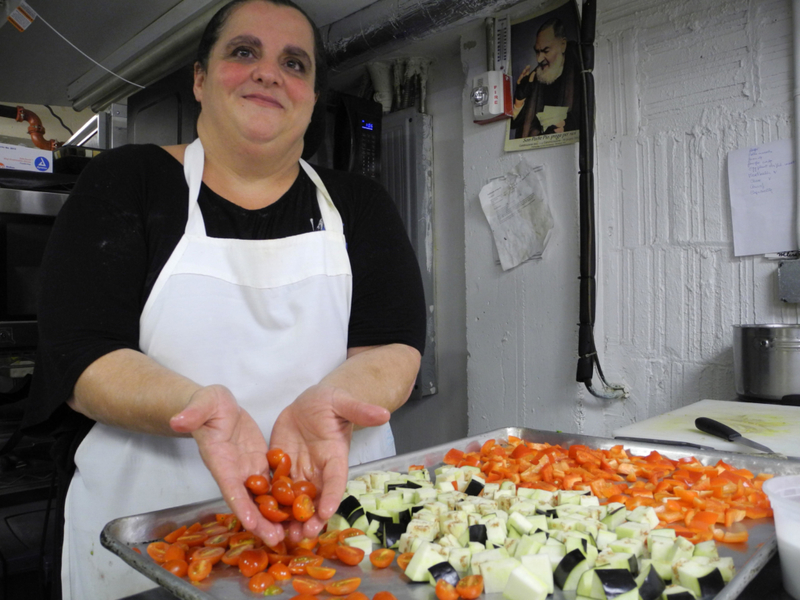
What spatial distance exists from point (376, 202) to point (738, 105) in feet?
5.15

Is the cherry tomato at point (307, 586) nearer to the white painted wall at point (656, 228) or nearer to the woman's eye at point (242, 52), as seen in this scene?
the woman's eye at point (242, 52)

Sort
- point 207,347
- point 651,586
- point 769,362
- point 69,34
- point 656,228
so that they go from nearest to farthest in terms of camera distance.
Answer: point 651,586, point 207,347, point 769,362, point 656,228, point 69,34

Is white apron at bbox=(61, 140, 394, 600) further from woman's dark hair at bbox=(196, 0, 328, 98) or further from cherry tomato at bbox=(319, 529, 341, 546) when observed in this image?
cherry tomato at bbox=(319, 529, 341, 546)

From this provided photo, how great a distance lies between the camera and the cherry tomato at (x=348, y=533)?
869 millimetres

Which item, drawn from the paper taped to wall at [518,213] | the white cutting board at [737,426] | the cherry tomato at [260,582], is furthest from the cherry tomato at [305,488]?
the paper taped to wall at [518,213]

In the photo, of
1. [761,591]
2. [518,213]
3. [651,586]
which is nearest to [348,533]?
[651,586]

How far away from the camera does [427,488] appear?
3.42ft

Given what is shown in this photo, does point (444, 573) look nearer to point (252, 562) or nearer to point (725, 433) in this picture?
point (252, 562)

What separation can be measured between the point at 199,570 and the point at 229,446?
175 mm

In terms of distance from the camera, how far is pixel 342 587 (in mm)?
728

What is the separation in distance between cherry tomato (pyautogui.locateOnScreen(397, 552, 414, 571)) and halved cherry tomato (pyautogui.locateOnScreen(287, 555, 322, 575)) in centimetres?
11

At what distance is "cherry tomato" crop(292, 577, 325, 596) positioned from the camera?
721 millimetres

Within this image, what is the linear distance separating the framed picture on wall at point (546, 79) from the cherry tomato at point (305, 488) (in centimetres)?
220

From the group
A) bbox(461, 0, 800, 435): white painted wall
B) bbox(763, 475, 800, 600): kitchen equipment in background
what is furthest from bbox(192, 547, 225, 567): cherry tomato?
bbox(461, 0, 800, 435): white painted wall
